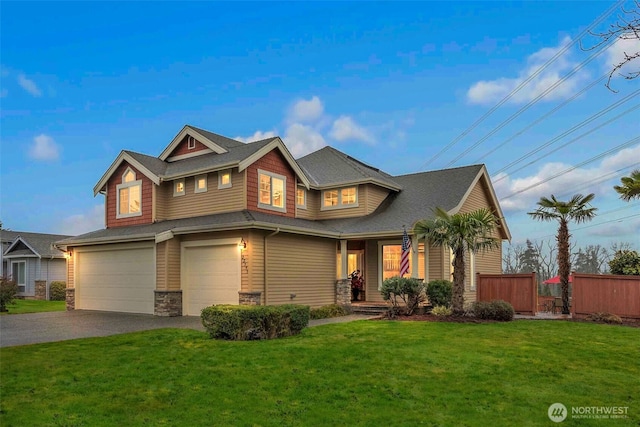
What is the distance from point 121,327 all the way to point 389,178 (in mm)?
15440

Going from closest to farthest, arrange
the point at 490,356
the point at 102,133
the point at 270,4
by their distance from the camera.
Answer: the point at 490,356 → the point at 270,4 → the point at 102,133

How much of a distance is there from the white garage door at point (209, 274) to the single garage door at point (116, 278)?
1.45 meters

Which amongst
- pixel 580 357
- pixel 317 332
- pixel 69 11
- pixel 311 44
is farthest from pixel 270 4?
pixel 580 357

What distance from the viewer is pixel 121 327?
1393 centimetres

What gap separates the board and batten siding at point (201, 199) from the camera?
1789cm

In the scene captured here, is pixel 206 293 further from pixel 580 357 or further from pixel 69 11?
pixel 580 357

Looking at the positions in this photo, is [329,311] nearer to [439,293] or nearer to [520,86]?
[439,293]

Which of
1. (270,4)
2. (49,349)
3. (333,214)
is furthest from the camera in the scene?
(333,214)

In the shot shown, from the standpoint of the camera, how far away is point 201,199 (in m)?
18.9

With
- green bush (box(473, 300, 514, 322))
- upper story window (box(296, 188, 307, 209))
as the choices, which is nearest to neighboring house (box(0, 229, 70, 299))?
upper story window (box(296, 188, 307, 209))

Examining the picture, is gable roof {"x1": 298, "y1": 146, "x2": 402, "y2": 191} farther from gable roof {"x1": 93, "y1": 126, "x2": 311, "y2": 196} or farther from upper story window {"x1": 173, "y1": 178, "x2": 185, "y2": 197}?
upper story window {"x1": 173, "y1": 178, "x2": 185, "y2": 197}

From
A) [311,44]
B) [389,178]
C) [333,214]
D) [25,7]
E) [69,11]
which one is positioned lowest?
[333,214]

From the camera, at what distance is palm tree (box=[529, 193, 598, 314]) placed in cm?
1743

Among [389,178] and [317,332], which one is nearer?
[317,332]
